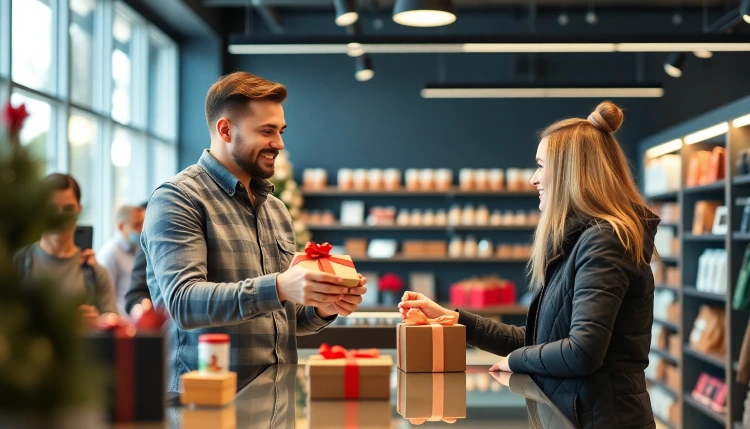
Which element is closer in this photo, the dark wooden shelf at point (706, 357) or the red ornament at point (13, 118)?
the red ornament at point (13, 118)

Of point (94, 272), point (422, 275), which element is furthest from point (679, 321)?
point (94, 272)

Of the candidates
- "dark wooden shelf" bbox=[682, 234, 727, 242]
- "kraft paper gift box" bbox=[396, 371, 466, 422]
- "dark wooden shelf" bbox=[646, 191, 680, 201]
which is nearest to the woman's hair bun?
"kraft paper gift box" bbox=[396, 371, 466, 422]

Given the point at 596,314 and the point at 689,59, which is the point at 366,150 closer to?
the point at 689,59

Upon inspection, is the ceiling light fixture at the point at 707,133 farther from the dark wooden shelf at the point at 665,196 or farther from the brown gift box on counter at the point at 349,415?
the brown gift box on counter at the point at 349,415

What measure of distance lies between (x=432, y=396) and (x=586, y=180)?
32.3 inches

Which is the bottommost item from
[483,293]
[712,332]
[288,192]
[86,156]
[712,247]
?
[712,332]

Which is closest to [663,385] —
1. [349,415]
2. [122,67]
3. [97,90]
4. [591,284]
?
[97,90]

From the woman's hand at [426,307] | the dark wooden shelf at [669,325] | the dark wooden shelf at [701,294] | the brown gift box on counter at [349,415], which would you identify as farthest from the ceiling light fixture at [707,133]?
the brown gift box on counter at [349,415]

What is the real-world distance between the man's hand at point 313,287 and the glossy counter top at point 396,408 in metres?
0.22

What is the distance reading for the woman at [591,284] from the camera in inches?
87.0

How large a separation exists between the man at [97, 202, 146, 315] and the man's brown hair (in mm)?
3252

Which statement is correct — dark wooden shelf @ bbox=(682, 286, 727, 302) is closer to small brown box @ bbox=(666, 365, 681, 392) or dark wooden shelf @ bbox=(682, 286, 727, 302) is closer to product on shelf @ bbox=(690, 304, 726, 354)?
product on shelf @ bbox=(690, 304, 726, 354)

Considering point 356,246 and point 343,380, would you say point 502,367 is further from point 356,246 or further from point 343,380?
point 356,246

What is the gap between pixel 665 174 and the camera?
27.2 ft
